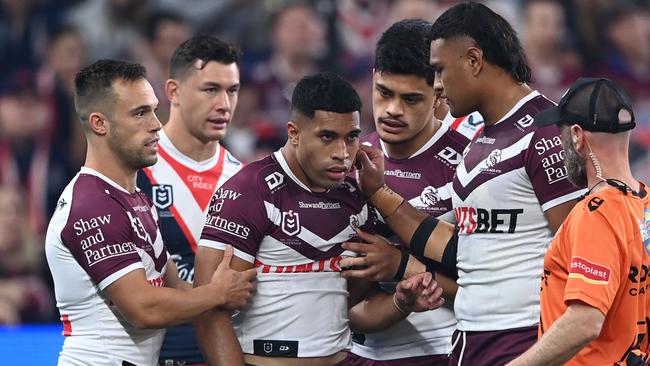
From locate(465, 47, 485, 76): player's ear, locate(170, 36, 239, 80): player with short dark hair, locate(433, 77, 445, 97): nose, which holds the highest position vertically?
locate(170, 36, 239, 80): player with short dark hair

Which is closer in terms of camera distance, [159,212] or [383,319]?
[383,319]

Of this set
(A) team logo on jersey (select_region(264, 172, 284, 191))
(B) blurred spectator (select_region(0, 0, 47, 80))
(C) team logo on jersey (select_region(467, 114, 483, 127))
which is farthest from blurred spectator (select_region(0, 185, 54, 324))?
(A) team logo on jersey (select_region(264, 172, 284, 191))

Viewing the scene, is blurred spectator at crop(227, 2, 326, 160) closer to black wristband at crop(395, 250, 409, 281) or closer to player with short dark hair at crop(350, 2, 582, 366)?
black wristband at crop(395, 250, 409, 281)

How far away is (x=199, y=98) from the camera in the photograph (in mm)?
5934

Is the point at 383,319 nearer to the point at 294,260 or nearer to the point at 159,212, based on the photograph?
the point at 294,260

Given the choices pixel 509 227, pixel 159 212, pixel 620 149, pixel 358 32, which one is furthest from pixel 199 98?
pixel 358 32

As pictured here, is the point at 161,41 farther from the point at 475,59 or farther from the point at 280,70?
the point at 475,59

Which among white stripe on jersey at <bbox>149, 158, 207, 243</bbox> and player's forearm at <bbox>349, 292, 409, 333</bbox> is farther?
white stripe on jersey at <bbox>149, 158, 207, 243</bbox>

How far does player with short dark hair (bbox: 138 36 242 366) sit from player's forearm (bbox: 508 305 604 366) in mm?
2284

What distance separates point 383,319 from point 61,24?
5820 millimetres

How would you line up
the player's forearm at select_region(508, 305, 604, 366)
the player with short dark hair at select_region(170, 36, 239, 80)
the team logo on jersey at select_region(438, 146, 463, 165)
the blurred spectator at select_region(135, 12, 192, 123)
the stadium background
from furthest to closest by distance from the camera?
the blurred spectator at select_region(135, 12, 192, 123), the stadium background, the player with short dark hair at select_region(170, 36, 239, 80), the team logo on jersey at select_region(438, 146, 463, 165), the player's forearm at select_region(508, 305, 604, 366)

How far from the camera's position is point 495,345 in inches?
180

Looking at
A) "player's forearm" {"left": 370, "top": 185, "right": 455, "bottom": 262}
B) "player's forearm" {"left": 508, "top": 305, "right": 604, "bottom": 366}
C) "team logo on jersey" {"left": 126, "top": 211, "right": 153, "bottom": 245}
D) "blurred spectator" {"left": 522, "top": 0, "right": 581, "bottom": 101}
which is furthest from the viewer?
"blurred spectator" {"left": 522, "top": 0, "right": 581, "bottom": 101}

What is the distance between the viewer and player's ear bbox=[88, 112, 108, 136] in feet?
15.6
